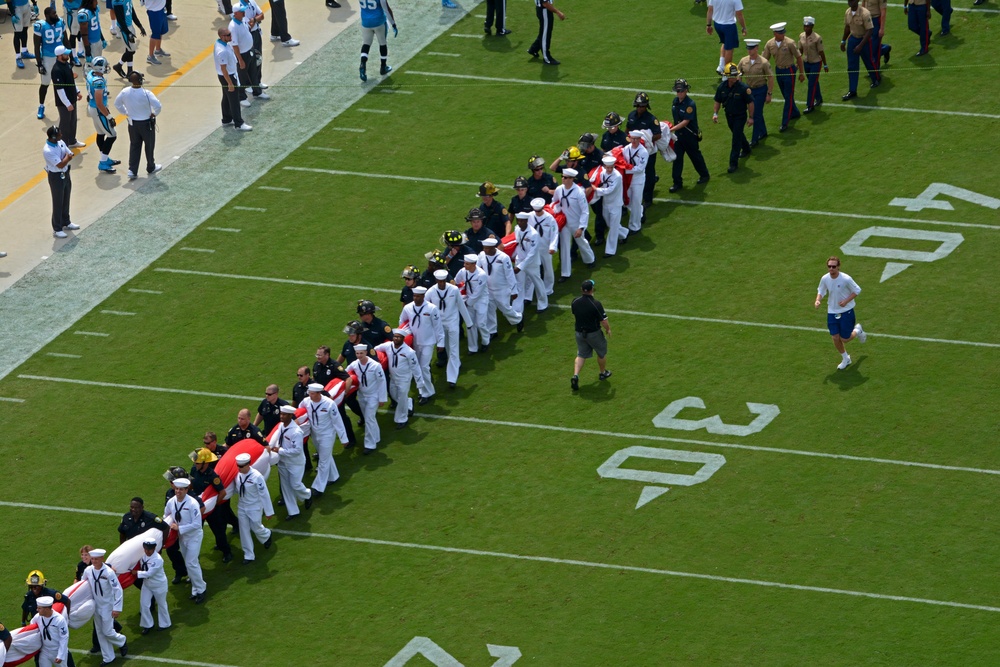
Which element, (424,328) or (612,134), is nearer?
(424,328)

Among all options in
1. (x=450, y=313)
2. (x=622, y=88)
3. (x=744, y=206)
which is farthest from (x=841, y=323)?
(x=622, y=88)

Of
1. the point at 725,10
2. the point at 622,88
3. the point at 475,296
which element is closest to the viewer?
the point at 475,296

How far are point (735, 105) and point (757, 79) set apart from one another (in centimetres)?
71

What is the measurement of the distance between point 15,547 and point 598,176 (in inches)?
367

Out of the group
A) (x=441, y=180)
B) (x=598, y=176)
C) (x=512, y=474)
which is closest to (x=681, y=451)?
(x=512, y=474)

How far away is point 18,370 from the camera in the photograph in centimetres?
2359

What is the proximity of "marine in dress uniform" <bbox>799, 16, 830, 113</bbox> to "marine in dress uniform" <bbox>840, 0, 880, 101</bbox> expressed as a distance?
1.38 feet

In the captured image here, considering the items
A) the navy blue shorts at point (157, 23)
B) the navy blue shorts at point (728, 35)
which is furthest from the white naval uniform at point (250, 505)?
the navy blue shorts at point (157, 23)

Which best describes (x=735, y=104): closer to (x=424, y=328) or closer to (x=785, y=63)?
(x=785, y=63)

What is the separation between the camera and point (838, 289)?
Result: 863 inches

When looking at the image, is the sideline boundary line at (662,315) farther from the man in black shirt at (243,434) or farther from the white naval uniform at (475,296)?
the man in black shirt at (243,434)

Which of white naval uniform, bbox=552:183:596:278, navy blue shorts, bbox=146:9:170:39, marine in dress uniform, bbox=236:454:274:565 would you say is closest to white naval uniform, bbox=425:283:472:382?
white naval uniform, bbox=552:183:596:278

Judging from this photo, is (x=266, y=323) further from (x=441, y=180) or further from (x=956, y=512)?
(x=956, y=512)

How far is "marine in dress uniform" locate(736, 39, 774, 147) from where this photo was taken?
26.6 meters
